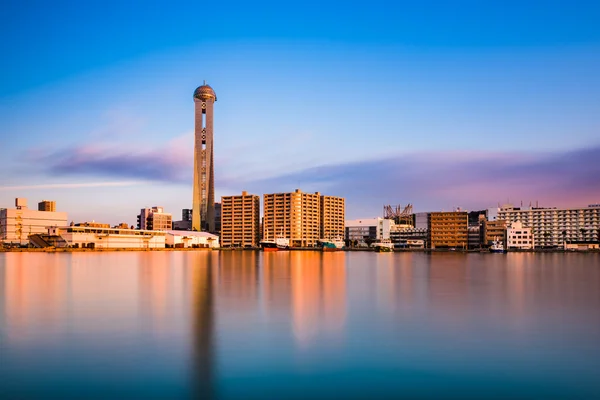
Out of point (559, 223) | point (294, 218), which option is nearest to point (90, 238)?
point (294, 218)

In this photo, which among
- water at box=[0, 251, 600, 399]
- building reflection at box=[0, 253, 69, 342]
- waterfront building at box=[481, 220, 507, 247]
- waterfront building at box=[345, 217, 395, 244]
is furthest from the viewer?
waterfront building at box=[345, 217, 395, 244]

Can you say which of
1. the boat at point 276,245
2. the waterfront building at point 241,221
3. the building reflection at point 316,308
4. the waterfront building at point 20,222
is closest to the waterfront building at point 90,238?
the waterfront building at point 20,222

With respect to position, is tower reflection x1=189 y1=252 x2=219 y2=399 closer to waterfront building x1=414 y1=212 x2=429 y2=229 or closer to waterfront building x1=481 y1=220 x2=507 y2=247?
waterfront building x1=481 y1=220 x2=507 y2=247

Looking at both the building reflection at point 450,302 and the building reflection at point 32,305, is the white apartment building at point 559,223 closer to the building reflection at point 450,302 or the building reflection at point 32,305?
the building reflection at point 450,302

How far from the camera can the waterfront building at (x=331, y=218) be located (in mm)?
191625

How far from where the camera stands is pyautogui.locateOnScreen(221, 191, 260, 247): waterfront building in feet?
614

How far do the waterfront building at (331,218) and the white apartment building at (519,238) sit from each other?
62261 millimetres

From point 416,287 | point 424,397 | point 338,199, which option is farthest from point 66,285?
point 338,199

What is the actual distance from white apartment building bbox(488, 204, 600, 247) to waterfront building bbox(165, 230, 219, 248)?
3492 inches

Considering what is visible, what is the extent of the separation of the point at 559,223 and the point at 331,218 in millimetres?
74871

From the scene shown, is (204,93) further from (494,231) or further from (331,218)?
(494,231)

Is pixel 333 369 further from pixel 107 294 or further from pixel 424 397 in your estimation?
pixel 107 294

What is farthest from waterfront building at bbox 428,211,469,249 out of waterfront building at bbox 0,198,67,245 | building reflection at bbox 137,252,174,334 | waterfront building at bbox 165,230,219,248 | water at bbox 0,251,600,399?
water at bbox 0,251,600,399

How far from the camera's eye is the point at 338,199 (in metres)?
200
